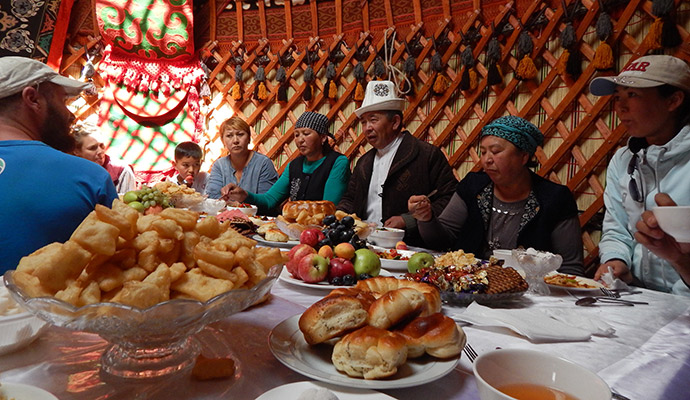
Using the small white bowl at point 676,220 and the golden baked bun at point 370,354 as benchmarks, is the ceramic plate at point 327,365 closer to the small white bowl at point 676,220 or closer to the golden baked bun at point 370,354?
the golden baked bun at point 370,354

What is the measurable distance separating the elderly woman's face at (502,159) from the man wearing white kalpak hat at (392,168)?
1.68ft

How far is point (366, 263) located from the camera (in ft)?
2.30

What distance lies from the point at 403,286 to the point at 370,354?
0.17 m

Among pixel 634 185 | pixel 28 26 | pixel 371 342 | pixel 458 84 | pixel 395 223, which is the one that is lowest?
pixel 395 223

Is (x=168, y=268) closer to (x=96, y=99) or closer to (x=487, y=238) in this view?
(x=487, y=238)

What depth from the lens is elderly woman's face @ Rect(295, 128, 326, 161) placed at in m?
→ 2.13

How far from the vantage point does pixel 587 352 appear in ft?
1.58

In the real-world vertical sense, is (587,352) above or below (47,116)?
below

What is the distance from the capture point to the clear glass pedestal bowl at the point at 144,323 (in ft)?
1.02

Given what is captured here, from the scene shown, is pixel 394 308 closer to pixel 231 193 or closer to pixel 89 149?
pixel 231 193

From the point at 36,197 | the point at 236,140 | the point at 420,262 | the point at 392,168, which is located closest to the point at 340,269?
the point at 420,262

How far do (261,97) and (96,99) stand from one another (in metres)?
1.22

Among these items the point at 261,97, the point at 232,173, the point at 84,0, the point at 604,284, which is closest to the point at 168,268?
the point at 604,284

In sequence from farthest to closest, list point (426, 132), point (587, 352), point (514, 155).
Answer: point (426, 132) → point (514, 155) → point (587, 352)
